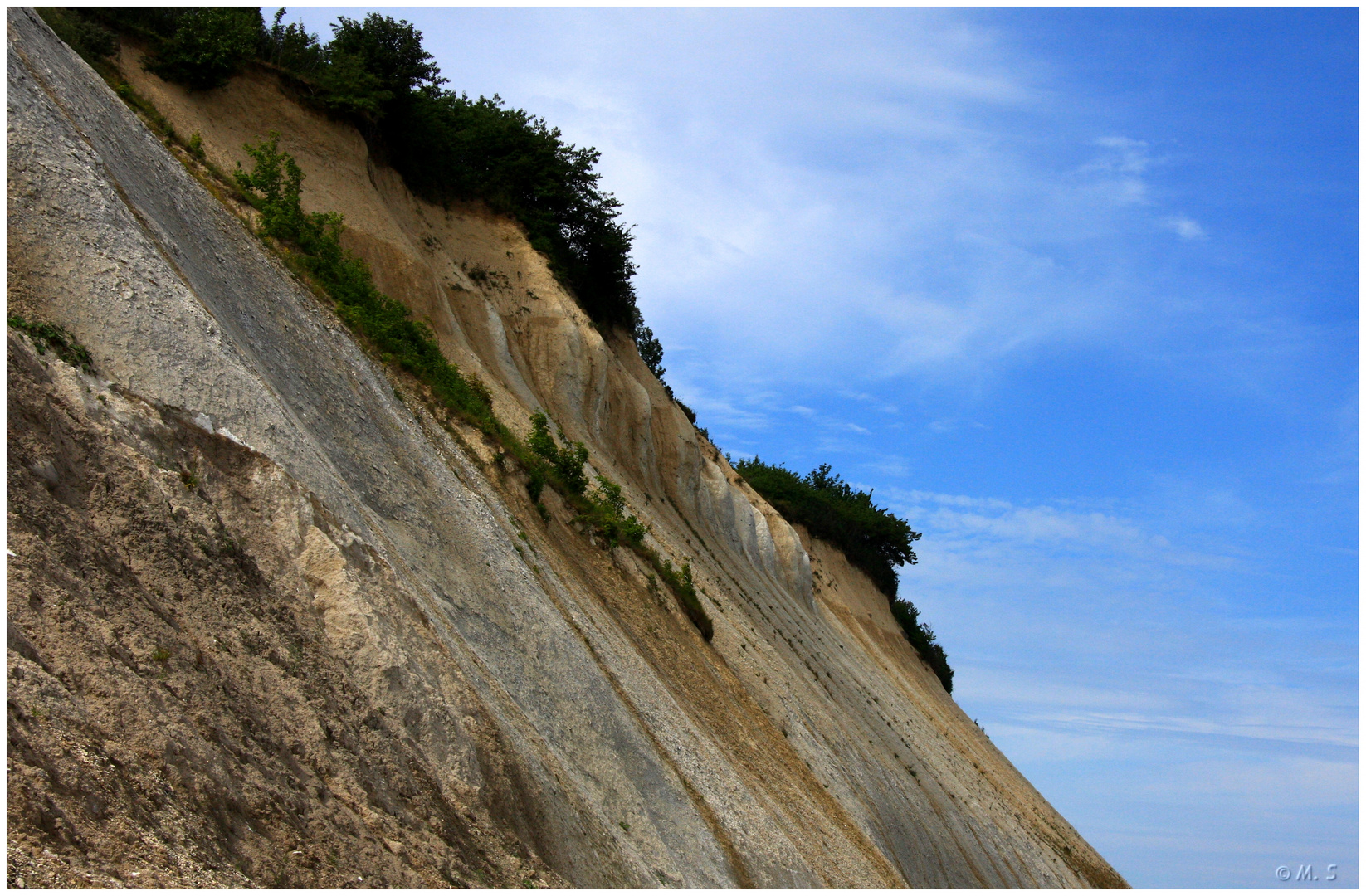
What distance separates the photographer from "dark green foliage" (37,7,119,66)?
19.8 m

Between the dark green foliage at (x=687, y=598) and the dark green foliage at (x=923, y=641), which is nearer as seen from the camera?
the dark green foliage at (x=687, y=598)

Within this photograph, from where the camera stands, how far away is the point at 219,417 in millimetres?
11867

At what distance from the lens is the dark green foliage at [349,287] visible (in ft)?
62.2

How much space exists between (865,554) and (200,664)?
50053 millimetres

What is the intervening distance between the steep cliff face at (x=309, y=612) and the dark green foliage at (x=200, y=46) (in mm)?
538

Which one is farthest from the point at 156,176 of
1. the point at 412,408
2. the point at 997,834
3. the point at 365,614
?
the point at 997,834

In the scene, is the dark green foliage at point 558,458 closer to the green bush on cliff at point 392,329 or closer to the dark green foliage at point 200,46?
the green bush on cliff at point 392,329

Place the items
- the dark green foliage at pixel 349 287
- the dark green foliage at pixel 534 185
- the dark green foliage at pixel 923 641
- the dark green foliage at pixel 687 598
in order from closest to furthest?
the dark green foliage at pixel 349 287 < the dark green foliage at pixel 687 598 < the dark green foliage at pixel 534 185 < the dark green foliage at pixel 923 641

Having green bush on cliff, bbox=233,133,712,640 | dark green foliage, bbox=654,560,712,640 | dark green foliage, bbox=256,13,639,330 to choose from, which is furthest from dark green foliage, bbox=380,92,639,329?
dark green foliage, bbox=654,560,712,640

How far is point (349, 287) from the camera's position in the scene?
64.4ft

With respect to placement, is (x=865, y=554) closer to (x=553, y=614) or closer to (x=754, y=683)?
(x=754, y=683)

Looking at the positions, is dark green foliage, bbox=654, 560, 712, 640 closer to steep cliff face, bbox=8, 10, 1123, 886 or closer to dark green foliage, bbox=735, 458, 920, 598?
steep cliff face, bbox=8, 10, 1123, 886

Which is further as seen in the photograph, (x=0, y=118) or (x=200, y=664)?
(x=0, y=118)

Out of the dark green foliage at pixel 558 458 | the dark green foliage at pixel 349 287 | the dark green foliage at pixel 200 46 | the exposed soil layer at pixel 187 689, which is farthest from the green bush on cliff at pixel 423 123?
the exposed soil layer at pixel 187 689
